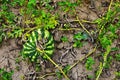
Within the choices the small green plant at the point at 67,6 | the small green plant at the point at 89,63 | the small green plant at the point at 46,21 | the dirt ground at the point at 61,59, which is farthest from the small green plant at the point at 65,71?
the small green plant at the point at 67,6

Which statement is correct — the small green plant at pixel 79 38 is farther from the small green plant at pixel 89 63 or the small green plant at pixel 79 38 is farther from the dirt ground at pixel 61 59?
the small green plant at pixel 89 63

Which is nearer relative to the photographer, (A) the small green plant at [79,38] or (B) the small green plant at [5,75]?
(B) the small green plant at [5,75]

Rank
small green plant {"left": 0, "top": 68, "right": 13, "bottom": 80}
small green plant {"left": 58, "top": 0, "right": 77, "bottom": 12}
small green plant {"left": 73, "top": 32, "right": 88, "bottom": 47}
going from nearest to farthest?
small green plant {"left": 0, "top": 68, "right": 13, "bottom": 80} < small green plant {"left": 73, "top": 32, "right": 88, "bottom": 47} < small green plant {"left": 58, "top": 0, "right": 77, "bottom": 12}

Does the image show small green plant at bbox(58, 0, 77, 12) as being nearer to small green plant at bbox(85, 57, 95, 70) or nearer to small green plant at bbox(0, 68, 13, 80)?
small green plant at bbox(85, 57, 95, 70)

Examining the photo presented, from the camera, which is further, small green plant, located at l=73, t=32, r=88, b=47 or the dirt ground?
small green plant, located at l=73, t=32, r=88, b=47

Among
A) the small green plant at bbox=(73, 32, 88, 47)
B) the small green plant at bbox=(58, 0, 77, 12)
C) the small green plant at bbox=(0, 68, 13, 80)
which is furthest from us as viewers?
the small green plant at bbox=(58, 0, 77, 12)

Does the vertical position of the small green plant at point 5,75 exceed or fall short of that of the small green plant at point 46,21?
it falls short

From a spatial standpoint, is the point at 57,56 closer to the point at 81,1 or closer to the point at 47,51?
the point at 47,51

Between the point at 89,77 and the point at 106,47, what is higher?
the point at 106,47

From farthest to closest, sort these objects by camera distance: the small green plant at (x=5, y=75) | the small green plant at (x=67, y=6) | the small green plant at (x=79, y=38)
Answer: the small green plant at (x=67, y=6), the small green plant at (x=79, y=38), the small green plant at (x=5, y=75)

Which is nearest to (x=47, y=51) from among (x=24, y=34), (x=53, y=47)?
(x=53, y=47)

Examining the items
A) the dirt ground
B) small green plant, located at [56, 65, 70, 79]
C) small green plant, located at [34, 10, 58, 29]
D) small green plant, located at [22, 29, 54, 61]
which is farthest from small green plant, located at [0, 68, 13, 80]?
small green plant, located at [34, 10, 58, 29]
